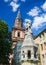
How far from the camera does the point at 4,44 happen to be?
34.5 metres

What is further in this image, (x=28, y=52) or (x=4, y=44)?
(x=28, y=52)

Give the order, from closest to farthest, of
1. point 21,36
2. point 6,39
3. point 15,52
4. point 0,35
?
point 0,35
point 6,39
point 15,52
point 21,36

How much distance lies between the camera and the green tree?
111ft

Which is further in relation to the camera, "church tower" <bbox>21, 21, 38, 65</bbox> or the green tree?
"church tower" <bbox>21, 21, 38, 65</bbox>

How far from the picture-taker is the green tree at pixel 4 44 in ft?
111

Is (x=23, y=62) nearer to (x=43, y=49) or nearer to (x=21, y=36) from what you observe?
(x=43, y=49)

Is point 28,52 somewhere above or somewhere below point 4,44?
below

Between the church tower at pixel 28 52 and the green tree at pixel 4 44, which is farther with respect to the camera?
the church tower at pixel 28 52

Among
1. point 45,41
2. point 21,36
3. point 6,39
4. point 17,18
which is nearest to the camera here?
point 6,39

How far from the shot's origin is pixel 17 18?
198ft

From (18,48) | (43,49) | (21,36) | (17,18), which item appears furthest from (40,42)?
(17,18)

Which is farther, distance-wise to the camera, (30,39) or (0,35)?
(30,39)

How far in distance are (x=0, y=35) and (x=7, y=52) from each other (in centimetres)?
365

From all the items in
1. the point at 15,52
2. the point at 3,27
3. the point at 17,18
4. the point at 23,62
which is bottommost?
the point at 23,62
